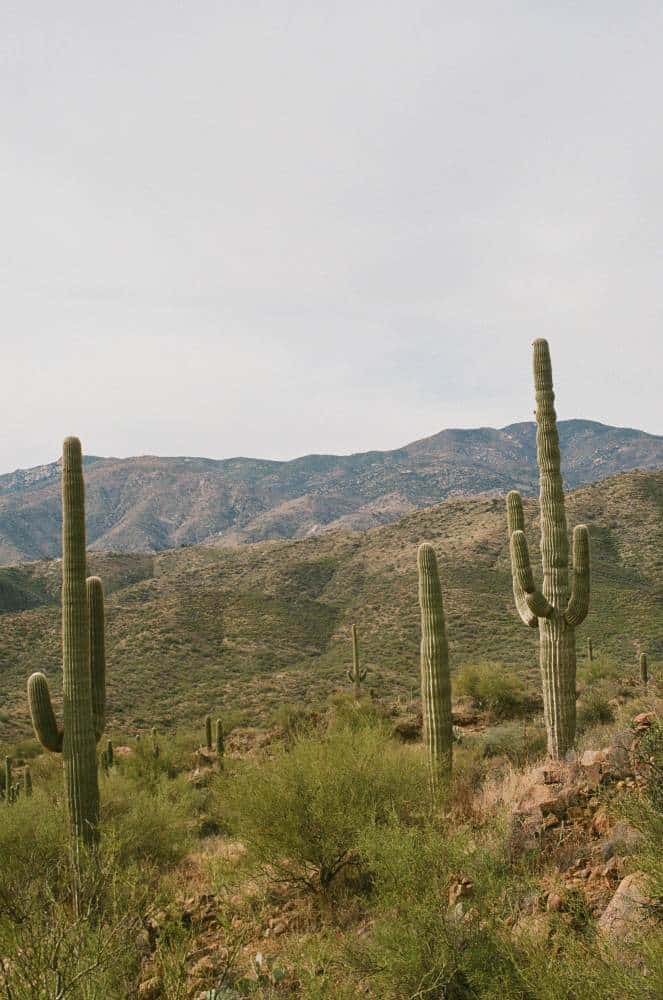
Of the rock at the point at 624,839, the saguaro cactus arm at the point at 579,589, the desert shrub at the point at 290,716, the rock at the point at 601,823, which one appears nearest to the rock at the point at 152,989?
the rock at the point at 624,839

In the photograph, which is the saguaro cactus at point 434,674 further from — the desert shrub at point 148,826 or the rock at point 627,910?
the rock at point 627,910

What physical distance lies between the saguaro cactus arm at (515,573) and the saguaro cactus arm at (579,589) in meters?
0.64

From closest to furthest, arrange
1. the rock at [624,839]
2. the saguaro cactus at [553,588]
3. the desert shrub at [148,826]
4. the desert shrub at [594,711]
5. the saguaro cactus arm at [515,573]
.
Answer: the rock at [624,839]
the desert shrub at [148,826]
the saguaro cactus at [553,588]
the saguaro cactus arm at [515,573]
the desert shrub at [594,711]

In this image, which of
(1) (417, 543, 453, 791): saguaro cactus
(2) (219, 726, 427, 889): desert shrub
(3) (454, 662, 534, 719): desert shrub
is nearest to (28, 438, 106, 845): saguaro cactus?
(2) (219, 726, 427, 889): desert shrub

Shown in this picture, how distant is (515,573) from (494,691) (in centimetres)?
1073

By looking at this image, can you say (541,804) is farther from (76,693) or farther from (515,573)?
(76,693)

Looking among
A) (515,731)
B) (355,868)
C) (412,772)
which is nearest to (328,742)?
(412,772)

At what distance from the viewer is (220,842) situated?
10.8 m

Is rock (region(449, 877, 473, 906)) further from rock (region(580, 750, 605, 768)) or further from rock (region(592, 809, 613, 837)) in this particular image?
rock (region(580, 750, 605, 768))

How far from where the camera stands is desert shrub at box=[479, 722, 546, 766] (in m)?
12.2

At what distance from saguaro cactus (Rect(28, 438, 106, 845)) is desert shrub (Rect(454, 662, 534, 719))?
536 inches

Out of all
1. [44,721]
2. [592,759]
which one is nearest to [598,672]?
[592,759]

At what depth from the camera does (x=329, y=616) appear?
1889 inches

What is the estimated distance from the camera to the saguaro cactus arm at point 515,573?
1141 centimetres
